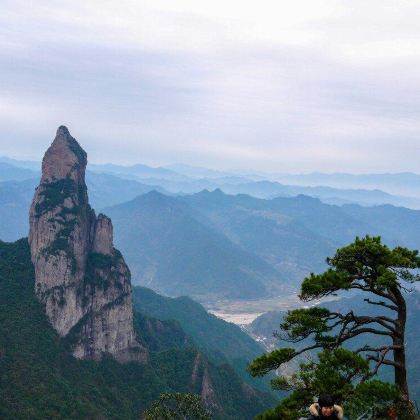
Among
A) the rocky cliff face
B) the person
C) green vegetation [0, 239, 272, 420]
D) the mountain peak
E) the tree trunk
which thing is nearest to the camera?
the person

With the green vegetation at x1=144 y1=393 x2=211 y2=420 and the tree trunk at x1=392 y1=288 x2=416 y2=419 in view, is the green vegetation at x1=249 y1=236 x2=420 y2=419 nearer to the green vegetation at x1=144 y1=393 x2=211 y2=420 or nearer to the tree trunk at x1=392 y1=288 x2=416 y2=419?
the tree trunk at x1=392 y1=288 x2=416 y2=419

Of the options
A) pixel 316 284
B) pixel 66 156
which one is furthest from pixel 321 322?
pixel 66 156

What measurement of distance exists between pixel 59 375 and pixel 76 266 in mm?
33177

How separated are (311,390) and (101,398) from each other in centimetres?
12709

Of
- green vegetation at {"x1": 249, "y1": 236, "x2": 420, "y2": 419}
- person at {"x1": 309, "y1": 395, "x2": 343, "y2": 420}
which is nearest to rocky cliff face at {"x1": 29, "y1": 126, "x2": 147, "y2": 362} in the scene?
green vegetation at {"x1": 249, "y1": 236, "x2": 420, "y2": 419}

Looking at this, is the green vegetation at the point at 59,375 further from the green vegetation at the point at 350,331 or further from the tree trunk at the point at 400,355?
the tree trunk at the point at 400,355

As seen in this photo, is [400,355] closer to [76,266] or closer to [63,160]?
[76,266]

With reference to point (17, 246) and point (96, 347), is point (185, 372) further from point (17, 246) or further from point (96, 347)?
point (17, 246)

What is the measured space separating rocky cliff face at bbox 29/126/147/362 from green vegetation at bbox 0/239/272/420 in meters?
4.67

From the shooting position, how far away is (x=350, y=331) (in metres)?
26.7

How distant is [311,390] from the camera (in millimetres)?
26422

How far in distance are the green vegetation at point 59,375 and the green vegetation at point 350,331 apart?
102550 mm

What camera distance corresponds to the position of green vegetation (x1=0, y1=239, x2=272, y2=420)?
402 feet

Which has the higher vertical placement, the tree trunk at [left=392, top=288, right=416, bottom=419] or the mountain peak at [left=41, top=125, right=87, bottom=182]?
the mountain peak at [left=41, top=125, right=87, bottom=182]
